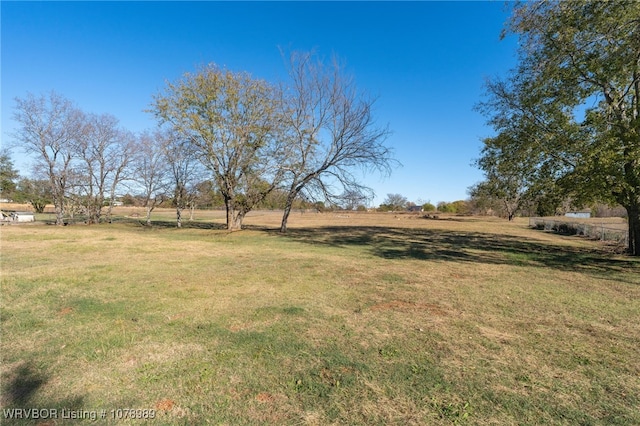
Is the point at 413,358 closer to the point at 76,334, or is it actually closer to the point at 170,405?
the point at 170,405

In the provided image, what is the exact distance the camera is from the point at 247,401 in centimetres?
270

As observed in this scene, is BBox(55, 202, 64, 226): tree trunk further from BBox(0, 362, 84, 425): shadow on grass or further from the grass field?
BBox(0, 362, 84, 425): shadow on grass

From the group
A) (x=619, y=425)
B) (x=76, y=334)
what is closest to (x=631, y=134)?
(x=619, y=425)

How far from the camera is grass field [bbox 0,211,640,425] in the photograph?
2643 mm

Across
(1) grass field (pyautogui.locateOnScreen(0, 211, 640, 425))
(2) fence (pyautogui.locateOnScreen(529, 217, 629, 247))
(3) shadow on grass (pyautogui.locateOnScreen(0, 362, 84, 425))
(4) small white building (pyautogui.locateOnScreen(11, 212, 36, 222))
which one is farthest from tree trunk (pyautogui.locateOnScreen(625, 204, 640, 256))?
(4) small white building (pyautogui.locateOnScreen(11, 212, 36, 222))

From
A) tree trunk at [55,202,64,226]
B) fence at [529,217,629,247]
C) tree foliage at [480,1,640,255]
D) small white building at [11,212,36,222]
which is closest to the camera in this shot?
tree foliage at [480,1,640,255]

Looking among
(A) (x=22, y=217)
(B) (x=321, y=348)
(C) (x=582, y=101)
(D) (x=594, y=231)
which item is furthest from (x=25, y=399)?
(A) (x=22, y=217)

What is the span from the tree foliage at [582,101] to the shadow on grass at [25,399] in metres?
13.1

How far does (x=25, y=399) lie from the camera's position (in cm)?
269

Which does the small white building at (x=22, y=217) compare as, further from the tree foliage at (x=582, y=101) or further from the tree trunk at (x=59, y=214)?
the tree foliage at (x=582, y=101)

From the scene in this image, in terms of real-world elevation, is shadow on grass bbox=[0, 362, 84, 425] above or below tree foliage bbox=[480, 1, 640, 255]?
below

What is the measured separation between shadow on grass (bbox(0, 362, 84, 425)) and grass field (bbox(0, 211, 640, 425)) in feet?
0.06

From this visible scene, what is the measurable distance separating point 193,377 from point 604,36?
1325 cm

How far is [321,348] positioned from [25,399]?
2.81 meters
